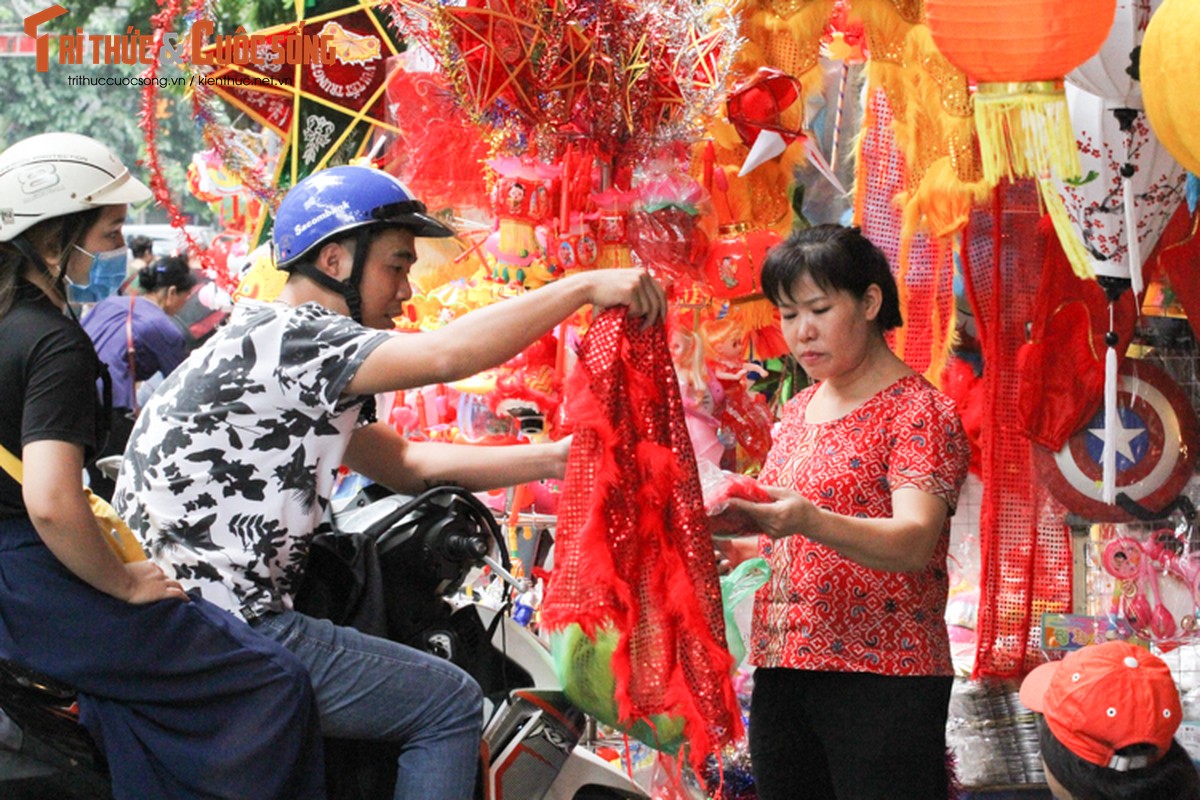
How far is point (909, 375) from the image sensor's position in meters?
2.91

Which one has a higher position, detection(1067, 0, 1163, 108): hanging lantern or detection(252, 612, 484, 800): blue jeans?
detection(1067, 0, 1163, 108): hanging lantern

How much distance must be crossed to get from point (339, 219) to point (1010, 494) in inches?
105

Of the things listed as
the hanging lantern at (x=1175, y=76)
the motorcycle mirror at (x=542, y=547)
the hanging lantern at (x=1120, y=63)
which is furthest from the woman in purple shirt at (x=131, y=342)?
the hanging lantern at (x=1175, y=76)

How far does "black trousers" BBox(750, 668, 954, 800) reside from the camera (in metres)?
2.79

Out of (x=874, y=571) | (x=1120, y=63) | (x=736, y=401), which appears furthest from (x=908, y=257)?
(x=874, y=571)

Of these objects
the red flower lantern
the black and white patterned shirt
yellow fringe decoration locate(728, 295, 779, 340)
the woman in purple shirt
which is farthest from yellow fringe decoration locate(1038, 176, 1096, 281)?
the woman in purple shirt

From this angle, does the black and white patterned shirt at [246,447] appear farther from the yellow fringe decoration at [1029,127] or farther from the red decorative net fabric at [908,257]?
the red decorative net fabric at [908,257]

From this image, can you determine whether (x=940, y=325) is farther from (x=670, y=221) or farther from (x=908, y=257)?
(x=670, y=221)

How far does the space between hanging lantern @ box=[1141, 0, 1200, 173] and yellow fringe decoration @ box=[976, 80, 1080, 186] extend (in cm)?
24

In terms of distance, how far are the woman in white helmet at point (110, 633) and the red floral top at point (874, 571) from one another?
0.97 m

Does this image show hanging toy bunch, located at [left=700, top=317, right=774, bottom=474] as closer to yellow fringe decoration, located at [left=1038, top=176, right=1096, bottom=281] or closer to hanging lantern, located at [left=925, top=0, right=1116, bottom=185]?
yellow fringe decoration, located at [left=1038, top=176, right=1096, bottom=281]

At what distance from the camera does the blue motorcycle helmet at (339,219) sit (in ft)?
9.40

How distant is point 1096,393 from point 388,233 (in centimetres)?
258

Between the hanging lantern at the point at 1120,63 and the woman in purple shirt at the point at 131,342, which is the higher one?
the hanging lantern at the point at 1120,63
